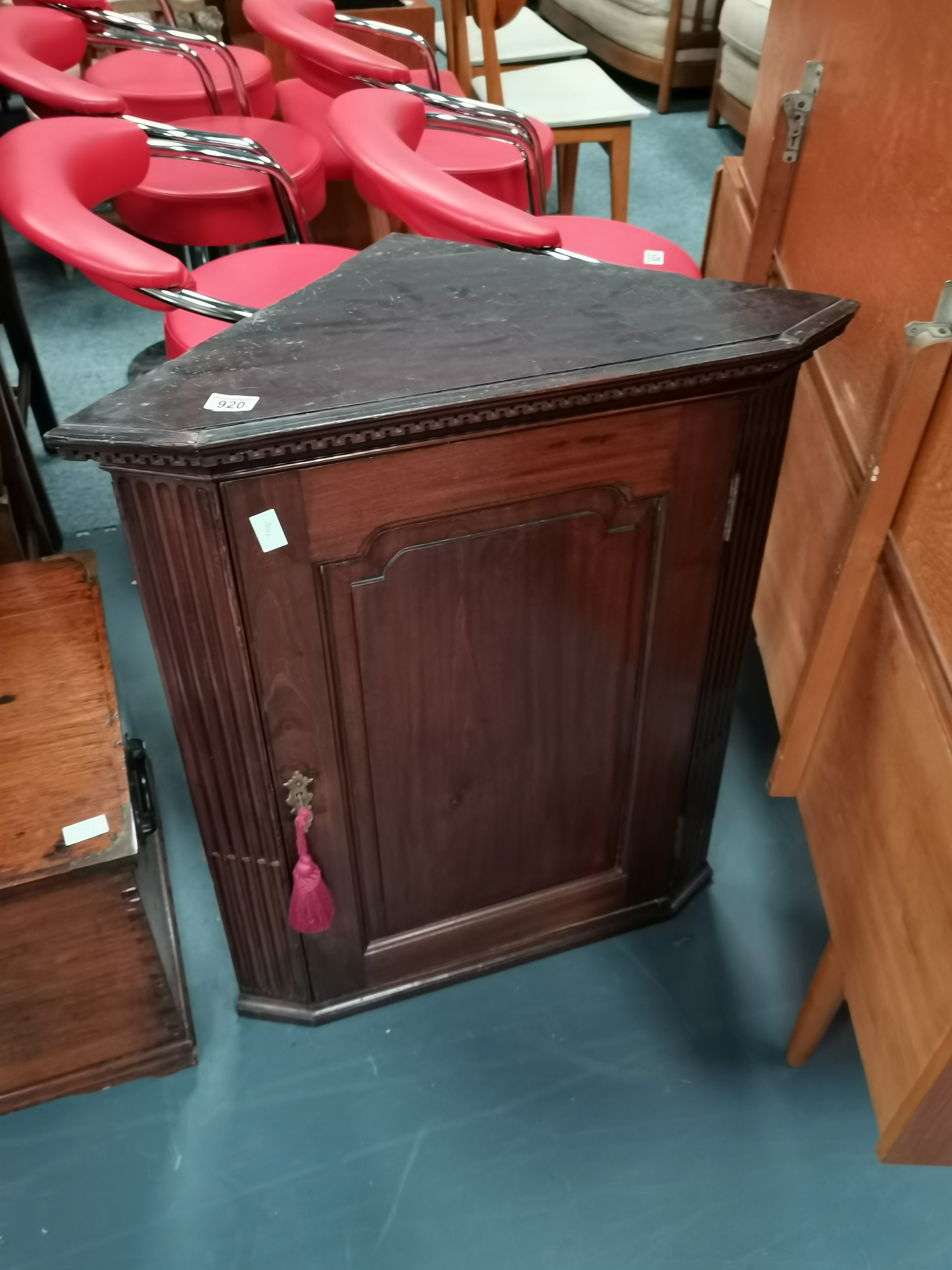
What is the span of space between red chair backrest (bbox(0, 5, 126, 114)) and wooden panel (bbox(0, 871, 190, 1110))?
45.9 inches

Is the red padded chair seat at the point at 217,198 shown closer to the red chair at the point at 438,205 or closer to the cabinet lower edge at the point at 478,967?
the red chair at the point at 438,205

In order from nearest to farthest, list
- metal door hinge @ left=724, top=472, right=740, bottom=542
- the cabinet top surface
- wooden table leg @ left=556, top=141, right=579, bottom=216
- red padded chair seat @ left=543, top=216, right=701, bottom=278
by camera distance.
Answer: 1. the cabinet top surface
2. metal door hinge @ left=724, top=472, right=740, bottom=542
3. red padded chair seat @ left=543, top=216, right=701, bottom=278
4. wooden table leg @ left=556, top=141, right=579, bottom=216

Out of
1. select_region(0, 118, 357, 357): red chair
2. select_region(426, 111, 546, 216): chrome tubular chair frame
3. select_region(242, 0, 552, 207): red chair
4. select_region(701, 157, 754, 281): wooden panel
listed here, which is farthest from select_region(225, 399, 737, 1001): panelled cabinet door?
select_region(242, 0, 552, 207): red chair

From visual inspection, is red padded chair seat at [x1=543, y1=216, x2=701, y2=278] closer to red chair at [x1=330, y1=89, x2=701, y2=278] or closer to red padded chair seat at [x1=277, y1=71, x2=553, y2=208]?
red chair at [x1=330, y1=89, x2=701, y2=278]

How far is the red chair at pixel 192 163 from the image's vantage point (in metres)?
1.52

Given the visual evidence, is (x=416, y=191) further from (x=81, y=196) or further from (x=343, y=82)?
(x=343, y=82)

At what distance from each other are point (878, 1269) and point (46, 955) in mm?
1015

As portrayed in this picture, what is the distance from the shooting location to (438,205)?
1.24m

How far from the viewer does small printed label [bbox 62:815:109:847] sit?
42.8 inches

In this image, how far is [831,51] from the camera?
1.16m

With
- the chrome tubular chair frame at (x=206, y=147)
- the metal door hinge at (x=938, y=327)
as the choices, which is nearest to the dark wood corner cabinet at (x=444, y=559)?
the metal door hinge at (x=938, y=327)

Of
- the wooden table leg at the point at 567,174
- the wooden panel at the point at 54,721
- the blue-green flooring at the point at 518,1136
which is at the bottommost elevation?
the blue-green flooring at the point at 518,1136

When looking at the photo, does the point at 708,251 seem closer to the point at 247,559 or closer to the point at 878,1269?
the point at 247,559

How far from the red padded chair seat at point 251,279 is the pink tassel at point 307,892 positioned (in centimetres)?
66
